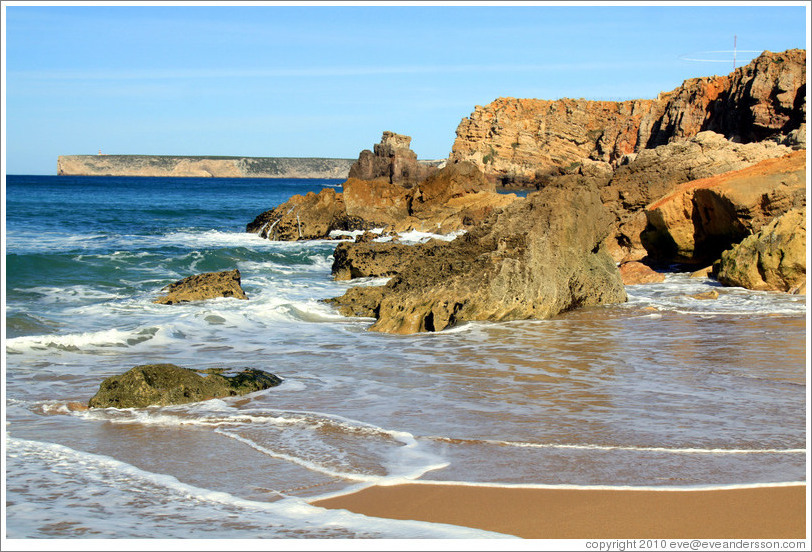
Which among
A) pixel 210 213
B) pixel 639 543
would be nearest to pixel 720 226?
pixel 639 543

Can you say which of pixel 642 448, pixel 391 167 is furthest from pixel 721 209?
pixel 391 167

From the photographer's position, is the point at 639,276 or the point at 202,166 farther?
the point at 202,166

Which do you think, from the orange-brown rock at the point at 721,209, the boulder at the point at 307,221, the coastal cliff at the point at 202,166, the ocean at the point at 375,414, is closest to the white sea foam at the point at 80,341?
the ocean at the point at 375,414

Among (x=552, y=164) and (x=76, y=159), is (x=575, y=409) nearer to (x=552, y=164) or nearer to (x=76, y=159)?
(x=552, y=164)

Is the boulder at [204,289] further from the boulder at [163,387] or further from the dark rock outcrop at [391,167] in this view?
the dark rock outcrop at [391,167]

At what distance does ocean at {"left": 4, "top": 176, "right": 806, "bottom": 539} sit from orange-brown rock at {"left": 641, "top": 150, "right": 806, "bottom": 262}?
1.79 metres

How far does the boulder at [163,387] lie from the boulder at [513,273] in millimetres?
2970

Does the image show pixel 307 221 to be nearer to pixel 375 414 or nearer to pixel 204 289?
pixel 204 289

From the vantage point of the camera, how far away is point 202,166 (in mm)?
157125

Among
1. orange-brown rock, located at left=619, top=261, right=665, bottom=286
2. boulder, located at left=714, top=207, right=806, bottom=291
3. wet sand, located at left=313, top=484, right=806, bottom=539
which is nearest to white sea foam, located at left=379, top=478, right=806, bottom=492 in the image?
wet sand, located at left=313, top=484, right=806, bottom=539

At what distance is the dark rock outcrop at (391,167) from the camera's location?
41.0 m

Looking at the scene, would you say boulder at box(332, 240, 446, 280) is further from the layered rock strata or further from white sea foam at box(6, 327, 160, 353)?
white sea foam at box(6, 327, 160, 353)

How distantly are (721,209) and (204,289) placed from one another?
8.03 m

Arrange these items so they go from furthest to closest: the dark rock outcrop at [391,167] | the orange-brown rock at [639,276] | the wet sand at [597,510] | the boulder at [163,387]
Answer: the dark rock outcrop at [391,167]
the orange-brown rock at [639,276]
the boulder at [163,387]
the wet sand at [597,510]
